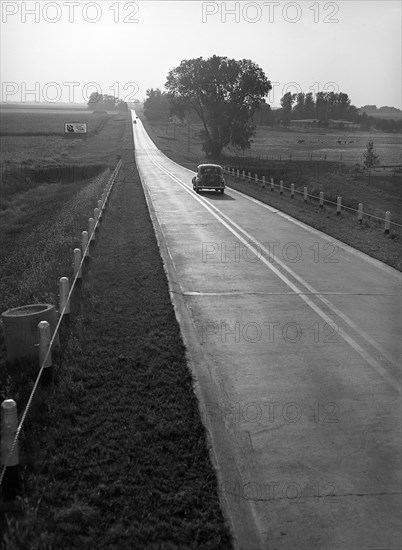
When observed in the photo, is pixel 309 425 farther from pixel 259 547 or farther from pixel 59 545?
pixel 59 545

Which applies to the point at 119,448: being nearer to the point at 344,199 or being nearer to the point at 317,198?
the point at 317,198

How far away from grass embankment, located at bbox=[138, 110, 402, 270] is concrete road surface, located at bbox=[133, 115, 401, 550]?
2.31 metres

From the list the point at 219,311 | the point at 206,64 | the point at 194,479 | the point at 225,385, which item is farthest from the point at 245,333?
the point at 206,64

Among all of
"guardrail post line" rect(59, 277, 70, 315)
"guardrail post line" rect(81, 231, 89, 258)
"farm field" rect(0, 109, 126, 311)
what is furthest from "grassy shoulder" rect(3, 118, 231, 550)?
"farm field" rect(0, 109, 126, 311)

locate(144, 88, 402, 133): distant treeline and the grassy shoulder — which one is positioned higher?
locate(144, 88, 402, 133): distant treeline

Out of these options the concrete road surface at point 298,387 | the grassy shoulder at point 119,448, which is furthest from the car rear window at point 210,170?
the grassy shoulder at point 119,448

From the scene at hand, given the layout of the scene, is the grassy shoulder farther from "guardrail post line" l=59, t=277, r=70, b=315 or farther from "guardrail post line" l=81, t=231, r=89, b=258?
"guardrail post line" l=81, t=231, r=89, b=258

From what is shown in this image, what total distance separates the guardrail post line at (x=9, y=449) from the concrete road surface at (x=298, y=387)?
1.96m

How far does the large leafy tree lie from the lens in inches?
3191

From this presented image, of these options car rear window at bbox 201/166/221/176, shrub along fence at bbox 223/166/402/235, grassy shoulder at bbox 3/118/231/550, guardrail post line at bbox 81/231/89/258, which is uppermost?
car rear window at bbox 201/166/221/176

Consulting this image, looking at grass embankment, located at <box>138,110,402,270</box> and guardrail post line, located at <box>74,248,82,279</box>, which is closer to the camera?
guardrail post line, located at <box>74,248,82,279</box>

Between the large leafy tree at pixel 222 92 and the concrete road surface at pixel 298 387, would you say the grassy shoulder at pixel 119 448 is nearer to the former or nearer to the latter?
the concrete road surface at pixel 298 387

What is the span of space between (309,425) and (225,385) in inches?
62.3

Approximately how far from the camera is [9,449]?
19.5ft
